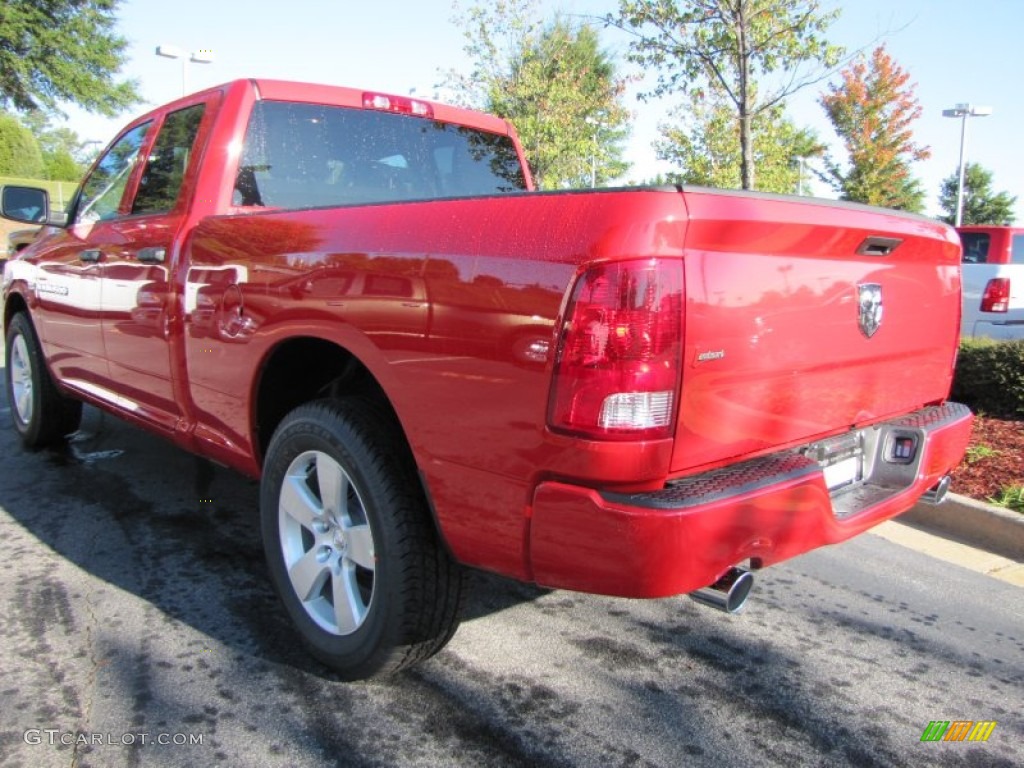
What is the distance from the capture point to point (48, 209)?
197 inches

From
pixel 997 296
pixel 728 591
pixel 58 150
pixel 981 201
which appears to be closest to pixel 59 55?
pixel 997 296

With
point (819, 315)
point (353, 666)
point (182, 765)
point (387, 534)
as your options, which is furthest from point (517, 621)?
point (819, 315)

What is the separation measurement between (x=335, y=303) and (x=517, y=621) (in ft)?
4.76

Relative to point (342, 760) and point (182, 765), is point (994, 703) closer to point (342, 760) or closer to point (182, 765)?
point (342, 760)

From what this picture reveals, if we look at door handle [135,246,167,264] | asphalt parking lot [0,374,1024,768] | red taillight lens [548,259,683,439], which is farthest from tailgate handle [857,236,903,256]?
door handle [135,246,167,264]

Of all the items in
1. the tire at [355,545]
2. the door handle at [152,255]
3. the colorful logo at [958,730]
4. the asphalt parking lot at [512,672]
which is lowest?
the colorful logo at [958,730]

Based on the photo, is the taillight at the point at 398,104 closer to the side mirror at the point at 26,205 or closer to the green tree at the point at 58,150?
the side mirror at the point at 26,205

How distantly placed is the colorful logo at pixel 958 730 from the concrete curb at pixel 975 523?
182 cm

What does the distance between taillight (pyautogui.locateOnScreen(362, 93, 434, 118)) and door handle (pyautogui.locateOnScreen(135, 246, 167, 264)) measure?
116 centimetres

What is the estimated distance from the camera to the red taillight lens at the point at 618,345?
1844mm

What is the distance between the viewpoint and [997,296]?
347 inches

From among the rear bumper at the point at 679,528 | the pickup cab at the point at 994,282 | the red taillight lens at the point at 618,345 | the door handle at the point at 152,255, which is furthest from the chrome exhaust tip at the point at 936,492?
the pickup cab at the point at 994,282

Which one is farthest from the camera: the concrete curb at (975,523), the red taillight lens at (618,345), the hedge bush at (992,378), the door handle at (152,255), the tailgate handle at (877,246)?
the hedge bush at (992,378)

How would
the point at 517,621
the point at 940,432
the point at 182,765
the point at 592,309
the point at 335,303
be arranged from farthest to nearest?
1. the point at 517,621
2. the point at 940,432
3. the point at 335,303
4. the point at 182,765
5. the point at 592,309
